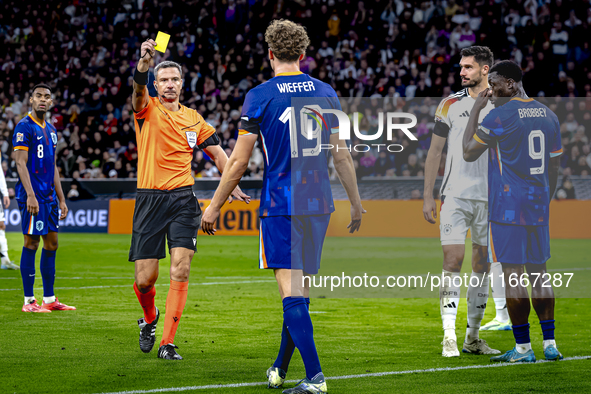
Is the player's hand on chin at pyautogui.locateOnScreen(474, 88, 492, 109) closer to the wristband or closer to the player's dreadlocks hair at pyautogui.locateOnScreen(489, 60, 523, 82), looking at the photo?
the player's dreadlocks hair at pyautogui.locateOnScreen(489, 60, 523, 82)

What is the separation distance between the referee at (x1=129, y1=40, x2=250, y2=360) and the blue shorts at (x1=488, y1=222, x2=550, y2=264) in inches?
91.6

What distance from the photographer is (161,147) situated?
19.5 ft

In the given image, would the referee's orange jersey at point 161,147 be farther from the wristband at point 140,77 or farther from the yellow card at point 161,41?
the yellow card at point 161,41

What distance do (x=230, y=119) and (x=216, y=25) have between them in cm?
531

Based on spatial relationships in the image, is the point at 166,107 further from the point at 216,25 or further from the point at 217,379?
the point at 216,25

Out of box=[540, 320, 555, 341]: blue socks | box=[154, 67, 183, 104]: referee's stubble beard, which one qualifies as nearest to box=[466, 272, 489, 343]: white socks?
box=[540, 320, 555, 341]: blue socks

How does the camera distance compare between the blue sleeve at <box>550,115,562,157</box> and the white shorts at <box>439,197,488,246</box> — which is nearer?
the blue sleeve at <box>550,115,562,157</box>

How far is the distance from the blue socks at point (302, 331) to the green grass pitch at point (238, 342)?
0.41 m

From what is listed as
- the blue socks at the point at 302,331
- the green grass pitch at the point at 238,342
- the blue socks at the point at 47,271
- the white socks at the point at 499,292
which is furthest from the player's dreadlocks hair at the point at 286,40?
the blue socks at the point at 47,271

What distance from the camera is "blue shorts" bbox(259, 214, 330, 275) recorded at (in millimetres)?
4430

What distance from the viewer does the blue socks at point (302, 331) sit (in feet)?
14.1

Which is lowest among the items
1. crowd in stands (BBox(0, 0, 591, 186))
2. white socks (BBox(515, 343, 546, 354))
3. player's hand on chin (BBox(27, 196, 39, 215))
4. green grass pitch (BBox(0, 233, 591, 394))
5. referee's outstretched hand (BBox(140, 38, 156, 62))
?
green grass pitch (BBox(0, 233, 591, 394))

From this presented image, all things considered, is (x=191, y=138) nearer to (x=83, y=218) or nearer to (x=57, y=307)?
(x=57, y=307)

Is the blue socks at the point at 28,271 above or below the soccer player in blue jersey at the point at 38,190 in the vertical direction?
below
